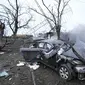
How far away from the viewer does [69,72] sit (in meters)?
6.79

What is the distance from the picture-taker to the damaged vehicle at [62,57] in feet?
22.1

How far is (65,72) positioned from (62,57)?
0.71 meters

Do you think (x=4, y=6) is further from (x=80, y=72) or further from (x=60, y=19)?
(x=80, y=72)

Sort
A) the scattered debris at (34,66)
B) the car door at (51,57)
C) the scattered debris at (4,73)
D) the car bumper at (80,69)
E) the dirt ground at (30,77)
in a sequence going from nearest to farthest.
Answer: the car bumper at (80,69), the dirt ground at (30,77), the scattered debris at (4,73), the car door at (51,57), the scattered debris at (34,66)

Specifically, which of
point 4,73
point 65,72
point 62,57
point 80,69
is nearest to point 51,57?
point 62,57

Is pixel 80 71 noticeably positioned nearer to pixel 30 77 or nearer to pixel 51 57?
pixel 51 57

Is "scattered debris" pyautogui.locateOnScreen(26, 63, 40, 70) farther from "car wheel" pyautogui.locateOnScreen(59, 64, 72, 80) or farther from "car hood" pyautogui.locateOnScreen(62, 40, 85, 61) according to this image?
"car hood" pyautogui.locateOnScreen(62, 40, 85, 61)

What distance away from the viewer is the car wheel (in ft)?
22.3

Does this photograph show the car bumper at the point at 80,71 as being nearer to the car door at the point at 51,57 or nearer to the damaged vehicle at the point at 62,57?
the damaged vehicle at the point at 62,57

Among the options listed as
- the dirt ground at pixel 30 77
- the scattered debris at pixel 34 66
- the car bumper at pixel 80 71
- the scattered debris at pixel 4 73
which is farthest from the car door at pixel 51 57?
the scattered debris at pixel 4 73

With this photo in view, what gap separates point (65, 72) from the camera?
7.02m

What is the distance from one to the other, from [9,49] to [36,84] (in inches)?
365

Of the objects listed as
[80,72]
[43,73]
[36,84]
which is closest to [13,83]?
[36,84]

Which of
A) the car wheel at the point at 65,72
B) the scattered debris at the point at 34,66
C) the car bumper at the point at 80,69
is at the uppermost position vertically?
the car bumper at the point at 80,69
